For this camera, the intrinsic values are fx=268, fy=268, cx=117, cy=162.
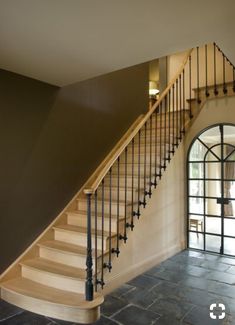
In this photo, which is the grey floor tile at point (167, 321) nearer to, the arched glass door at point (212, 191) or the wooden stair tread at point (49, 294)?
the wooden stair tread at point (49, 294)

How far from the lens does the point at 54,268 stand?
3.06 m

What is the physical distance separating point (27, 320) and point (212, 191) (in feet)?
11.0

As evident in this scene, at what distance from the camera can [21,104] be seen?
328cm

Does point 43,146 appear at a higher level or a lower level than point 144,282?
higher

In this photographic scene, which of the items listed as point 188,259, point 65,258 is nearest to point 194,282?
point 188,259

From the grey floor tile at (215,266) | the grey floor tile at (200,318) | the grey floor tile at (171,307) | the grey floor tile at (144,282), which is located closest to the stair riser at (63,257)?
the grey floor tile at (144,282)

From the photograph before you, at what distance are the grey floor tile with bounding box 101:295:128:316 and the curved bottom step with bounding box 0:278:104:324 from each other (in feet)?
0.43

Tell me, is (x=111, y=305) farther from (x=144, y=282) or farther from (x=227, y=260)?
(x=227, y=260)

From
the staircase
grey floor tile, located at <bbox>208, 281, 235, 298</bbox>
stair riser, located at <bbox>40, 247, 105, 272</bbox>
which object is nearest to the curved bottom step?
the staircase

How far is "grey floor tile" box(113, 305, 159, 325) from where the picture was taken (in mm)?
2455

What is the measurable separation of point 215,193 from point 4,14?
12.8 feet

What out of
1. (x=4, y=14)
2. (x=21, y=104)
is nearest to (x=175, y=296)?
(x=21, y=104)

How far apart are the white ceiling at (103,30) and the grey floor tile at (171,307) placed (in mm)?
2509

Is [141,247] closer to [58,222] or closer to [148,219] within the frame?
[148,219]
